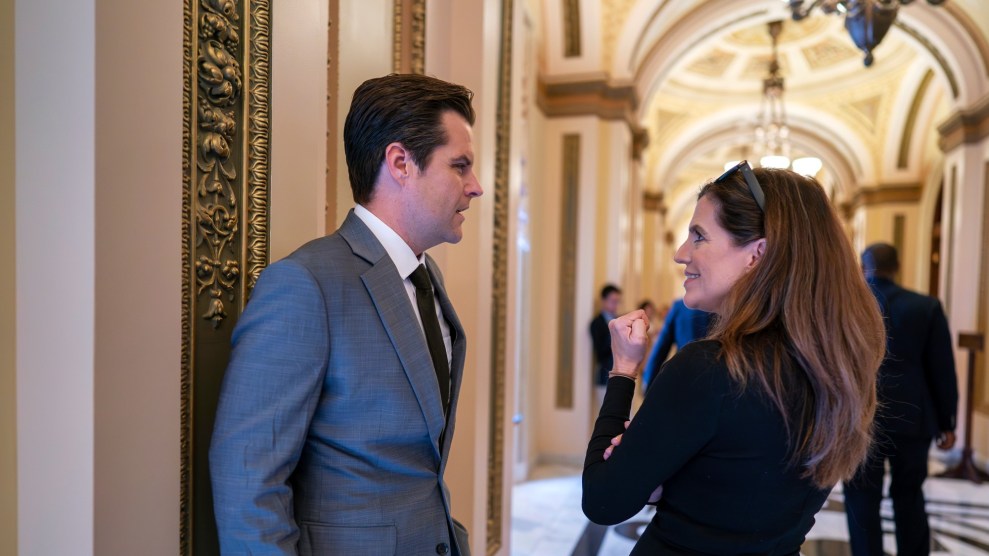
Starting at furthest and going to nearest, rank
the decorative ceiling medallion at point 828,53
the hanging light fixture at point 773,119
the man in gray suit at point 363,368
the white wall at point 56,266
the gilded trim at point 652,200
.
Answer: the gilded trim at point 652,200 < the decorative ceiling medallion at point 828,53 < the hanging light fixture at point 773,119 < the man in gray suit at point 363,368 < the white wall at point 56,266

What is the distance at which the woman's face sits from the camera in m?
1.27

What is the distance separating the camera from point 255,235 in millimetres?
1322

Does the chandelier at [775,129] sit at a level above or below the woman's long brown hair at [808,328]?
above

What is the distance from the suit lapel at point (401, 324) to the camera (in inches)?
48.1

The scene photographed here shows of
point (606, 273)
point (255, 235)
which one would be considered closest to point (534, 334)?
point (606, 273)

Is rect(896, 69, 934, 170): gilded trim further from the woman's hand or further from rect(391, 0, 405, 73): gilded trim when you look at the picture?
the woman's hand

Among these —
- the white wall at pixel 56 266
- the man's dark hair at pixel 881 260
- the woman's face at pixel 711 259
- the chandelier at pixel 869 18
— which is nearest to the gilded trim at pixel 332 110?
the white wall at pixel 56 266

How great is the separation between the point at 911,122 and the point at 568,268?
7.75 m

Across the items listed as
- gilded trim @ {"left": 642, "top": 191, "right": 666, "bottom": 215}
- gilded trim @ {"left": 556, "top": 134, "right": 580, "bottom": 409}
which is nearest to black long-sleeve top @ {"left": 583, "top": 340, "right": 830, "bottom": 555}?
gilded trim @ {"left": 556, "top": 134, "right": 580, "bottom": 409}

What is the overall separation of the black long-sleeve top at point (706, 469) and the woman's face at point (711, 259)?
0.51 ft

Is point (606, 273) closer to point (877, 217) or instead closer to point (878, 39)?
point (878, 39)

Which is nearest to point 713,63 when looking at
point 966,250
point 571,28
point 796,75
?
point 796,75

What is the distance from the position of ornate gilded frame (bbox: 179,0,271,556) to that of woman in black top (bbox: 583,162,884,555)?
2.49 ft

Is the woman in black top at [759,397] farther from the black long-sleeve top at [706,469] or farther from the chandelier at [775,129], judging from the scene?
the chandelier at [775,129]
